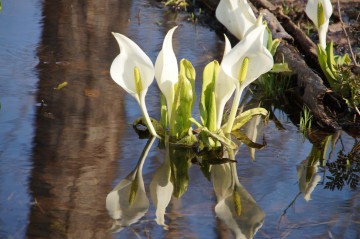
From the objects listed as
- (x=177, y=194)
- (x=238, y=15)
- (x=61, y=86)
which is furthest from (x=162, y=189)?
(x=61, y=86)

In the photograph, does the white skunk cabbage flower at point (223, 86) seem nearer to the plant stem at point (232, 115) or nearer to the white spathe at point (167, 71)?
the plant stem at point (232, 115)

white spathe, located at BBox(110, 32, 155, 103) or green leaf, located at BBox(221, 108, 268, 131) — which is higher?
white spathe, located at BBox(110, 32, 155, 103)

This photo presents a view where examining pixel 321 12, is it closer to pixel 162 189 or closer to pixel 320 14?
pixel 320 14

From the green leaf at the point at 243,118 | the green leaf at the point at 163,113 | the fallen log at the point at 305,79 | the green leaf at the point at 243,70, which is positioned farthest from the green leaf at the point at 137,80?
the fallen log at the point at 305,79

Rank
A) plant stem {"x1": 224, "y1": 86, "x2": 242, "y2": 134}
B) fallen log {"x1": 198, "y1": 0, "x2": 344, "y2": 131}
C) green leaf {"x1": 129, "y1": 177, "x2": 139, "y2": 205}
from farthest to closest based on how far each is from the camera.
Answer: fallen log {"x1": 198, "y1": 0, "x2": 344, "y2": 131} < plant stem {"x1": 224, "y1": 86, "x2": 242, "y2": 134} < green leaf {"x1": 129, "y1": 177, "x2": 139, "y2": 205}

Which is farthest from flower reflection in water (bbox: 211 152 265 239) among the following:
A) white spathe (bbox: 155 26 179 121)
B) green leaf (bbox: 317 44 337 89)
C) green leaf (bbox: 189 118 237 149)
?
green leaf (bbox: 317 44 337 89)

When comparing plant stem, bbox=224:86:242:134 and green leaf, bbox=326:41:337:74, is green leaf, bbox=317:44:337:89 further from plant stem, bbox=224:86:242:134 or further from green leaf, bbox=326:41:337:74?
plant stem, bbox=224:86:242:134

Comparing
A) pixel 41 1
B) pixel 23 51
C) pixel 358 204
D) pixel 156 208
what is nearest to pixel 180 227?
pixel 156 208
